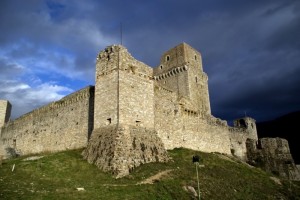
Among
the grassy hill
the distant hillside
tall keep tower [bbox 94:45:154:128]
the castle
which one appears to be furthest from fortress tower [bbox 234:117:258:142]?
tall keep tower [bbox 94:45:154:128]

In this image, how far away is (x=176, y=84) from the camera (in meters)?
41.2

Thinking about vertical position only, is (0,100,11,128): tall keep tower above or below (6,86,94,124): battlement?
above

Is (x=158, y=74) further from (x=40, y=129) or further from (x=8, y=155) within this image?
(x=8, y=155)

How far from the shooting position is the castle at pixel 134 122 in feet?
61.4

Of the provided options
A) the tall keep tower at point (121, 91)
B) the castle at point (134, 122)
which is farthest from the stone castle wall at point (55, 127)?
the tall keep tower at point (121, 91)

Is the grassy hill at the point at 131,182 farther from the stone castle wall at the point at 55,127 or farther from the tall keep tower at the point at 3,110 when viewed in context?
the tall keep tower at the point at 3,110

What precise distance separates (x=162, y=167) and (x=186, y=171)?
1648 mm

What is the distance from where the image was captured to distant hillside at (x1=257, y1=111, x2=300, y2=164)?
6825cm

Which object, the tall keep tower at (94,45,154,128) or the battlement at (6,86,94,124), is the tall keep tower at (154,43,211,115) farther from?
the tall keep tower at (94,45,154,128)

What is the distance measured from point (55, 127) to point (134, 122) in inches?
471

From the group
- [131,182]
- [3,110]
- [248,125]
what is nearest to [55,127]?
[131,182]

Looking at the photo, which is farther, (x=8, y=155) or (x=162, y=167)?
(x=8, y=155)

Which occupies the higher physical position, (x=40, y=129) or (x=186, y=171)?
(x=40, y=129)

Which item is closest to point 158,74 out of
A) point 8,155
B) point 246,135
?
point 246,135
